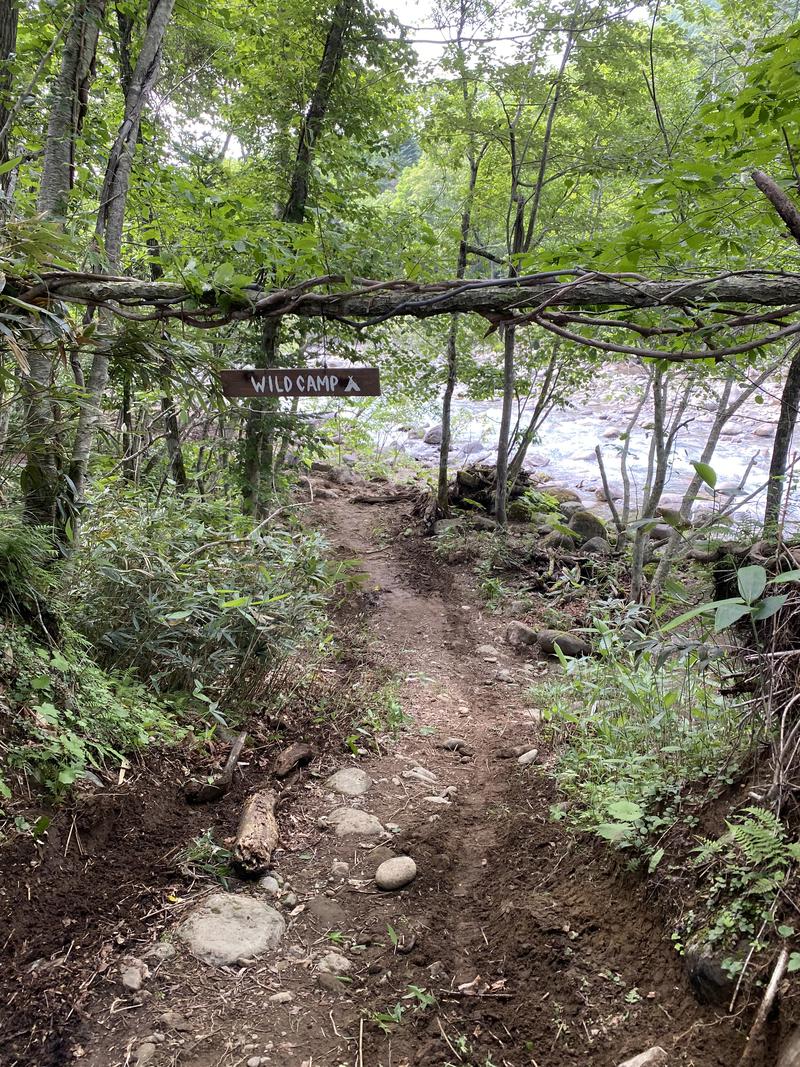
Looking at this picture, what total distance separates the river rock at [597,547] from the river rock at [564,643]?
3.18m

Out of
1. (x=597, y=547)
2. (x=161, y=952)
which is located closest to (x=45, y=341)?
(x=161, y=952)

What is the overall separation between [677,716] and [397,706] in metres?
2.13

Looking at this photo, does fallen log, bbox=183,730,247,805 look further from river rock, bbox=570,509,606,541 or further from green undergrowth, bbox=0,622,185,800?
river rock, bbox=570,509,606,541

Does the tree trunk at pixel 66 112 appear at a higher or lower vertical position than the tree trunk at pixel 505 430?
higher

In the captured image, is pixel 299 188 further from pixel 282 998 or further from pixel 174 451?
pixel 282 998

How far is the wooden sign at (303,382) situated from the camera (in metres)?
2.49

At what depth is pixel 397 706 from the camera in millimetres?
4555

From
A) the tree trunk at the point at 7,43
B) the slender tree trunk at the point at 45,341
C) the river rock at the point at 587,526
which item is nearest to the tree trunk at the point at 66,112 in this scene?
the slender tree trunk at the point at 45,341

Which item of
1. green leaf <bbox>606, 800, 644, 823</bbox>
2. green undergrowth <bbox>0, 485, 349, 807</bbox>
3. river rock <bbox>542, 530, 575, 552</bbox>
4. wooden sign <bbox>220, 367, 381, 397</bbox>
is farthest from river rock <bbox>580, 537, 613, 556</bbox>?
wooden sign <bbox>220, 367, 381, 397</bbox>

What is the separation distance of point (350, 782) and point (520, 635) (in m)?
3.27

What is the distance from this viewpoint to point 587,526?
984 cm

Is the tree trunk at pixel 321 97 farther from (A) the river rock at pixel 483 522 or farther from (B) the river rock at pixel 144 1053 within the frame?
(B) the river rock at pixel 144 1053

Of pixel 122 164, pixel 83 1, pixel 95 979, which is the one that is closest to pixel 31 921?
pixel 95 979

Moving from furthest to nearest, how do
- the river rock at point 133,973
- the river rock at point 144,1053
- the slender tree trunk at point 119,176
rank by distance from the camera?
1. the slender tree trunk at point 119,176
2. the river rock at point 133,973
3. the river rock at point 144,1053
